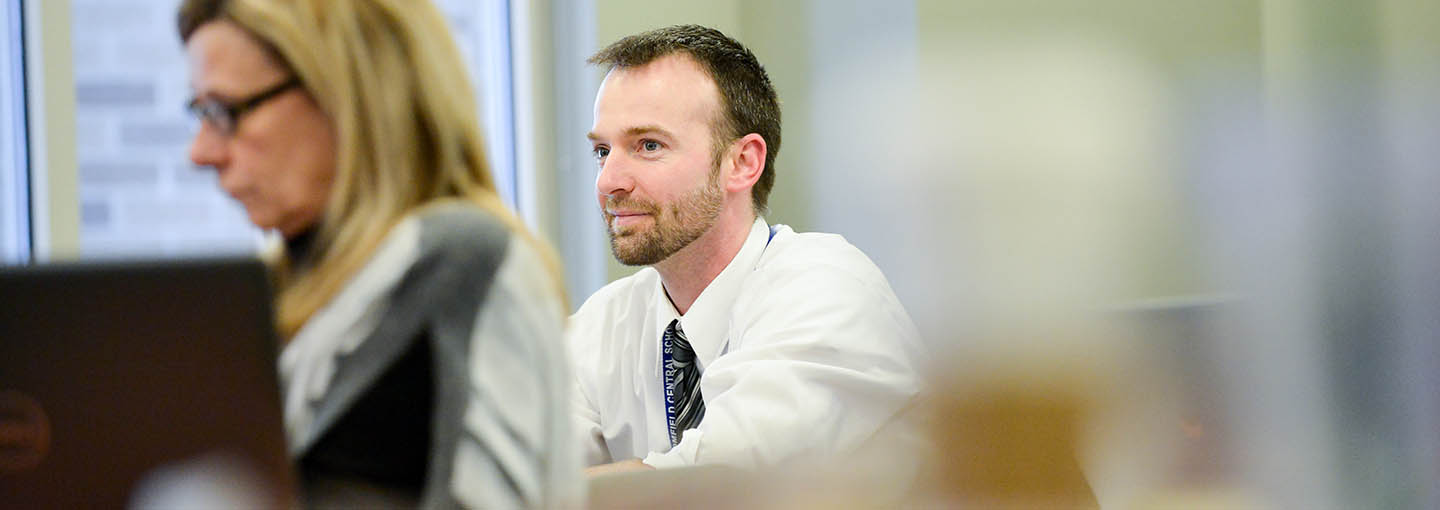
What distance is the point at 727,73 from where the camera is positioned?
89 cm

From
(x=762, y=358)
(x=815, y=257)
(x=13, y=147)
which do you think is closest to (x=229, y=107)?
(x=762, y=358)

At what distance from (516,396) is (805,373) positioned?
17.1 inches

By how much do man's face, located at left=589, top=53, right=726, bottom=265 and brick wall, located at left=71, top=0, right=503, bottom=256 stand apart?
12 cm

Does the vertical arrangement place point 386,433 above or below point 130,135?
below

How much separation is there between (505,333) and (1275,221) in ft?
1.80

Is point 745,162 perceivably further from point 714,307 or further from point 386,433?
point 386,433

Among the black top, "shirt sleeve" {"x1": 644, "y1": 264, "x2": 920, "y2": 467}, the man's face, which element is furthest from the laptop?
the man's face

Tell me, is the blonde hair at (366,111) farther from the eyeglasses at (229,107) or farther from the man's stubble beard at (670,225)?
the man's stubble beard at (670,225)

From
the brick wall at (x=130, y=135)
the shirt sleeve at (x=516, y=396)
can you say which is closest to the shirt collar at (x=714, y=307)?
the brick wall at (x=130, y=135)

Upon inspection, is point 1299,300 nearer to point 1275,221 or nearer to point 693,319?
point 1275,221

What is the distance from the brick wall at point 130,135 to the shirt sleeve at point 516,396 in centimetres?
26

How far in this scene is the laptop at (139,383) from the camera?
0.92ft

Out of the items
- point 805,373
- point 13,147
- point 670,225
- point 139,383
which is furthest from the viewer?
point 13,147

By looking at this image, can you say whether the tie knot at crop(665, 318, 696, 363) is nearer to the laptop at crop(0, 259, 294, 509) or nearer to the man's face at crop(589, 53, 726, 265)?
the man's face at crop(589, 53, 726, 265)
